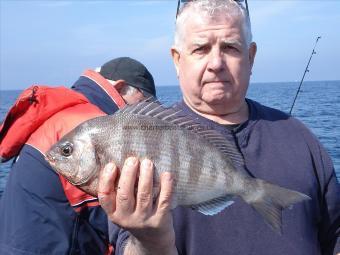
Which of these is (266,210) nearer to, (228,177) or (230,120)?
(228,177)

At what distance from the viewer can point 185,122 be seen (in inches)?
98.2

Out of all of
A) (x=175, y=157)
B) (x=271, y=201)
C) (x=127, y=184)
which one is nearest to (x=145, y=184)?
(x=127, y=184)

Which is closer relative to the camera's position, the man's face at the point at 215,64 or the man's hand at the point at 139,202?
the man's hand at the point at 139,202

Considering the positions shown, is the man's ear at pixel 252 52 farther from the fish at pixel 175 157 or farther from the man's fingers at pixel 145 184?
the man's fingers at pixel 145 184

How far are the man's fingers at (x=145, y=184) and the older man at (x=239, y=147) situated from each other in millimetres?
249

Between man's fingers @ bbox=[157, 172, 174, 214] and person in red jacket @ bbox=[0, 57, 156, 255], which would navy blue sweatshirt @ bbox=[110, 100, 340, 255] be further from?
person in red jacket @ bbox=[0, 57, 156, 255]

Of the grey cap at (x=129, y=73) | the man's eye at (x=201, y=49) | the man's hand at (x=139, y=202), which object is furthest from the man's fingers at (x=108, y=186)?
the grey cap at (x=129, y=73)

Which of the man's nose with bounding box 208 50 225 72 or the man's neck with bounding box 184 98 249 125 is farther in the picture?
the man's neck with bounding box 184 98 249 125

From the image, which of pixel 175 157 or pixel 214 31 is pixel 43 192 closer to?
pixel 175 157

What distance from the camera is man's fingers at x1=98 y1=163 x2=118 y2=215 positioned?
222 cm

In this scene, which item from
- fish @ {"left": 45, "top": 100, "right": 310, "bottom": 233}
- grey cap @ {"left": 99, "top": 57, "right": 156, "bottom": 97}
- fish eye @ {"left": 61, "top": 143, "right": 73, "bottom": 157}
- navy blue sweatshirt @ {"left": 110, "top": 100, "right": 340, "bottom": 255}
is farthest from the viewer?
grey cap @ {"left": 99, "top": 57, "right": 156, "bottom": 97}

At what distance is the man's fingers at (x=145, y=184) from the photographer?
7.25 ft

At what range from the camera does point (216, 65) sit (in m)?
2.75

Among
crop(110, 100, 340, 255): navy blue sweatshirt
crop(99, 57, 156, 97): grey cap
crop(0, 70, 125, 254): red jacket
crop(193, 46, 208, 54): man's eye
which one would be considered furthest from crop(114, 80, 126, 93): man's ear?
crop(193, 46, 208, 54): man's eye
